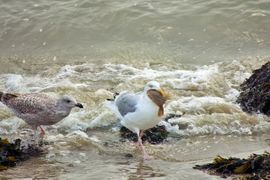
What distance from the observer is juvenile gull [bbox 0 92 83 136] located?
Answer: 26.3 ft

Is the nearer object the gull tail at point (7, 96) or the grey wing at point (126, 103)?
the grey wing at point (126, 103)

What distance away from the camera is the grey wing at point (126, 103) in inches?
298

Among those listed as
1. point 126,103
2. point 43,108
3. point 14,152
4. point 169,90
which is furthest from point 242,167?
point 169,90

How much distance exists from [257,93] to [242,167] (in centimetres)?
341

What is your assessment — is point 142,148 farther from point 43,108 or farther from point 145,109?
point 43,108

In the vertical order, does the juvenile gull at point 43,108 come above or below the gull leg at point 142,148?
above

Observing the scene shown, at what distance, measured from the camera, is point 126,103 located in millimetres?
7715

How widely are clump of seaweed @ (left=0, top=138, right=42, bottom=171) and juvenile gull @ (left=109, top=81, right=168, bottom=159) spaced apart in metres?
1.23

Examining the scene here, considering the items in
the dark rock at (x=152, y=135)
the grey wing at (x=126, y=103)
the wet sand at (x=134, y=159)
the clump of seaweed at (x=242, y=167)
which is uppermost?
the grey wing at (x=126, y=103)

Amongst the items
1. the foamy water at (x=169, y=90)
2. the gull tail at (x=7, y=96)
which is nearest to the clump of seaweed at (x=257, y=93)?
the foamy water at (x=169, y=90)

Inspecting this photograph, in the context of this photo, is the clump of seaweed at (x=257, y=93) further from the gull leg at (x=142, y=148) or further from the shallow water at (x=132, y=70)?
the gull leg at (x=142, y=148)

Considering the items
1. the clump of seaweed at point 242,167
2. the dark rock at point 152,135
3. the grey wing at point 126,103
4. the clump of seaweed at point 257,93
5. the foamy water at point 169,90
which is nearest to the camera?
the clump of seaweed at point 242,167

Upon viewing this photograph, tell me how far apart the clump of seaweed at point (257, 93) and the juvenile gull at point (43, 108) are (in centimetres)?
275

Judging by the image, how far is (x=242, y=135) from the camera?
803 centimetres
